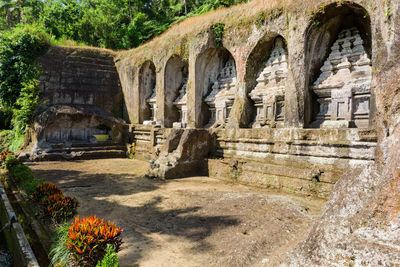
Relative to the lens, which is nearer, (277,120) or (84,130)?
(277,120)

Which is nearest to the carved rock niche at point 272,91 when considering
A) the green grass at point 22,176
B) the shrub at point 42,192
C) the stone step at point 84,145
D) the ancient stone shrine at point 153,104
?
the ancient stone shrine at point 153,104

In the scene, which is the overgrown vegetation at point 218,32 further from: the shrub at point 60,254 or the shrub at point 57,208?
the shrub at point 60,254

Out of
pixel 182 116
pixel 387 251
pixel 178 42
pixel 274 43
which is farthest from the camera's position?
pixel 182 116

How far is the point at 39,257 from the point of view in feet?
10.7

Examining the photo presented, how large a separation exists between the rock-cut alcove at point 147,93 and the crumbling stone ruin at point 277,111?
0.06m

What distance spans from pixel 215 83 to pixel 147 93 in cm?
482

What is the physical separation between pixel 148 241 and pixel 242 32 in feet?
26.6

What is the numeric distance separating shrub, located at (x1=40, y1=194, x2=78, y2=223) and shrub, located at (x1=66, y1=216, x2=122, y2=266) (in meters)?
→ 1.53

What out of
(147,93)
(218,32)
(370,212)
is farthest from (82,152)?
(370,212)

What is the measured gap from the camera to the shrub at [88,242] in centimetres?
262

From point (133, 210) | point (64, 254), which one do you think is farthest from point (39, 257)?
point (133, 210)

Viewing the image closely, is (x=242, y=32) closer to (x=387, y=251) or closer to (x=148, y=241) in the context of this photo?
(x=148, y=241)

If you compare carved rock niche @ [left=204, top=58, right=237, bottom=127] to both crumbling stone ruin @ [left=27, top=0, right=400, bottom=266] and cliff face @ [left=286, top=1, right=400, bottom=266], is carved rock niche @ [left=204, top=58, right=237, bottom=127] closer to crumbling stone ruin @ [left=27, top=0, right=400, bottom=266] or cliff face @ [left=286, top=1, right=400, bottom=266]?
crumbling stone ruin @ [left=27, top=0, right=400, bottom=266]

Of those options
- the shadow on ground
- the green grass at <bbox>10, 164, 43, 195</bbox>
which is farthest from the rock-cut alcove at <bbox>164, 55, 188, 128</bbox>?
the green grass at <bbox>10, 164, 43, 195</bbox>
